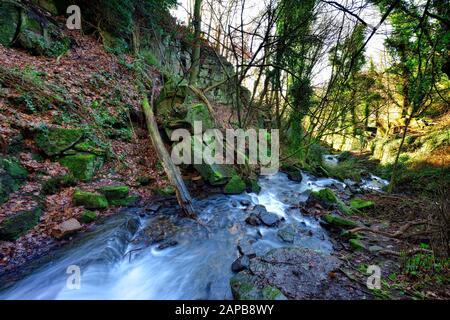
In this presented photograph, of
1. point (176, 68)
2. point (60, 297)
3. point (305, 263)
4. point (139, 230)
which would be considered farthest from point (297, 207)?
point (176, 68)

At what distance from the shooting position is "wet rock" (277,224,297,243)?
5262 millimetres

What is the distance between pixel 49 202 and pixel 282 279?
14.8ft

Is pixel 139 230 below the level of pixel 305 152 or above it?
below

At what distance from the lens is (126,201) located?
5.75 metres

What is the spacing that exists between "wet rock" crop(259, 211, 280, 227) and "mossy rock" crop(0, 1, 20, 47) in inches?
348

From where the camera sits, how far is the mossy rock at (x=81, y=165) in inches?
210

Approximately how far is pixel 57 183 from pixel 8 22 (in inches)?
221

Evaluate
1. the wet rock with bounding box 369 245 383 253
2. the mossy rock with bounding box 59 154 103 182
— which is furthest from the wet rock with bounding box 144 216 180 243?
the wet rock with bounding box 369 245 383 253

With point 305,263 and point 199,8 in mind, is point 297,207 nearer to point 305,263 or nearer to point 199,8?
point 305,263

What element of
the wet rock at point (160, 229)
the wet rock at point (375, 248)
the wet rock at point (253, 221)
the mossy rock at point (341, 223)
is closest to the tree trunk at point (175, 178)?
the wet rock at point (160, 229)

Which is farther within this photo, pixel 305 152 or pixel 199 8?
pixel 305 152

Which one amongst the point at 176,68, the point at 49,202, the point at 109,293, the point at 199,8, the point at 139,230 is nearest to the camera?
the point at 109,293

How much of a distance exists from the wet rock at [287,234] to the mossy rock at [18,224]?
4.90m
